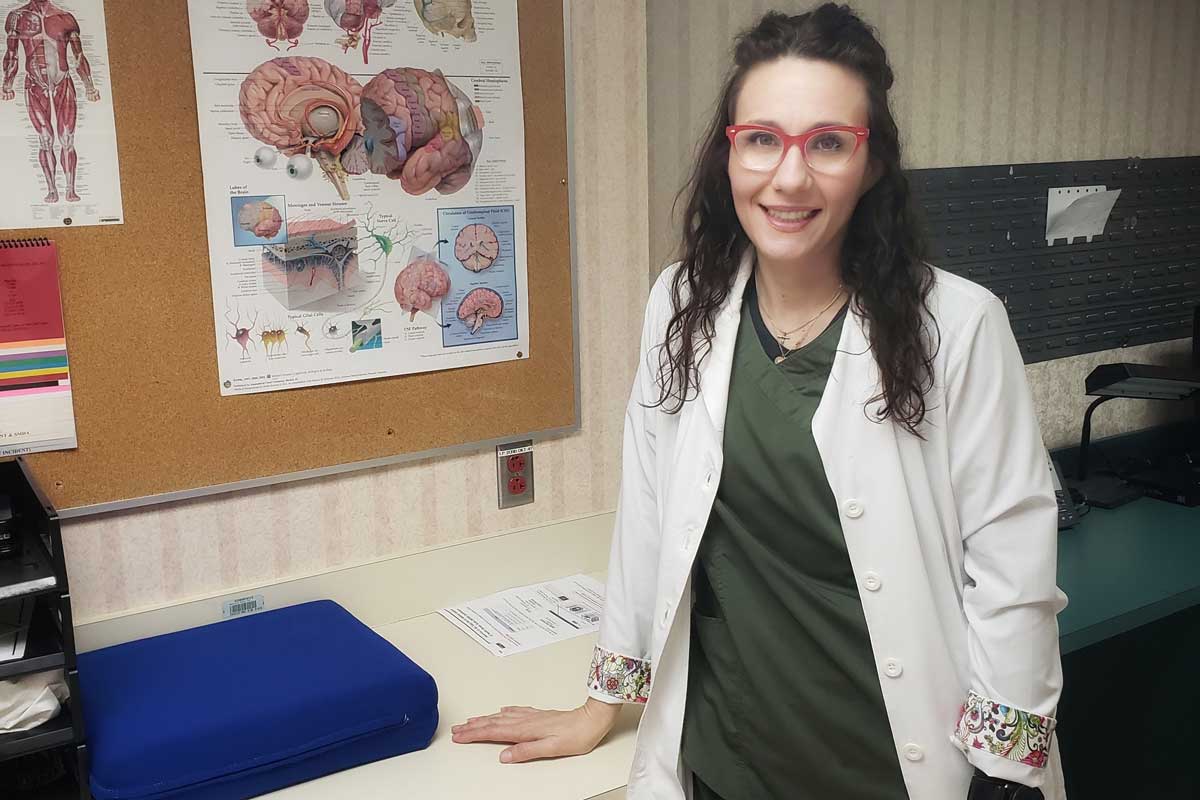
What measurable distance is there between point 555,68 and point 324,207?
20.7 inches

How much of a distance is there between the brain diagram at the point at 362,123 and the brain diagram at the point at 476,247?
0.08m

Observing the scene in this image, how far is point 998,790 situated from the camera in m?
1.09

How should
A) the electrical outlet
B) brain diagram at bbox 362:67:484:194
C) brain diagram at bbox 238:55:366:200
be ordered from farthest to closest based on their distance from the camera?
the electrical outlet → brain diagram at bbox 362:67:484:194 → brain diagram at bbox 238:55:366:200

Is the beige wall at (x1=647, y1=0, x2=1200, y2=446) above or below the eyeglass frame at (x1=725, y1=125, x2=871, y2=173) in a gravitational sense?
above

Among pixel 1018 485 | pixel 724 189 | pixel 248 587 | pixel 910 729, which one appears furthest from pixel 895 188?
pixel 248 587

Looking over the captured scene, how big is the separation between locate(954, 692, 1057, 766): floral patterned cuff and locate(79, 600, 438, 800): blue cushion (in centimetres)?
76

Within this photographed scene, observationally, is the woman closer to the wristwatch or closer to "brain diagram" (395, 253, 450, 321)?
the wristwatch

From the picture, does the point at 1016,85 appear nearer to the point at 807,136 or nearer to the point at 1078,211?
the point at 1078,211

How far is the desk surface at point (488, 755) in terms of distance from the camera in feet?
4.61

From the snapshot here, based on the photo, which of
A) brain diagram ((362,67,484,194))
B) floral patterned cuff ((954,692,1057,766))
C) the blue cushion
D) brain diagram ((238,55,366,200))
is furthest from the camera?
brain diagram ((362,67,484,194))

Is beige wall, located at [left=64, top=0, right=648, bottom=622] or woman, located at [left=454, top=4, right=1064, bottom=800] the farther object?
beige wall, located at [left=64, top=0, right=648, bottom=622]

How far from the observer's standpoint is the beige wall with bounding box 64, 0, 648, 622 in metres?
1.68

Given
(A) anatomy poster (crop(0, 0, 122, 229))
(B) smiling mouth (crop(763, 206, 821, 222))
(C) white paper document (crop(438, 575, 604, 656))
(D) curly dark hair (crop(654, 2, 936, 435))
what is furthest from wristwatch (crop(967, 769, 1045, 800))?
(A) anatomy poster (crop(0, 0, 122, 229))

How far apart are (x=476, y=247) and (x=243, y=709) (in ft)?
2.95
